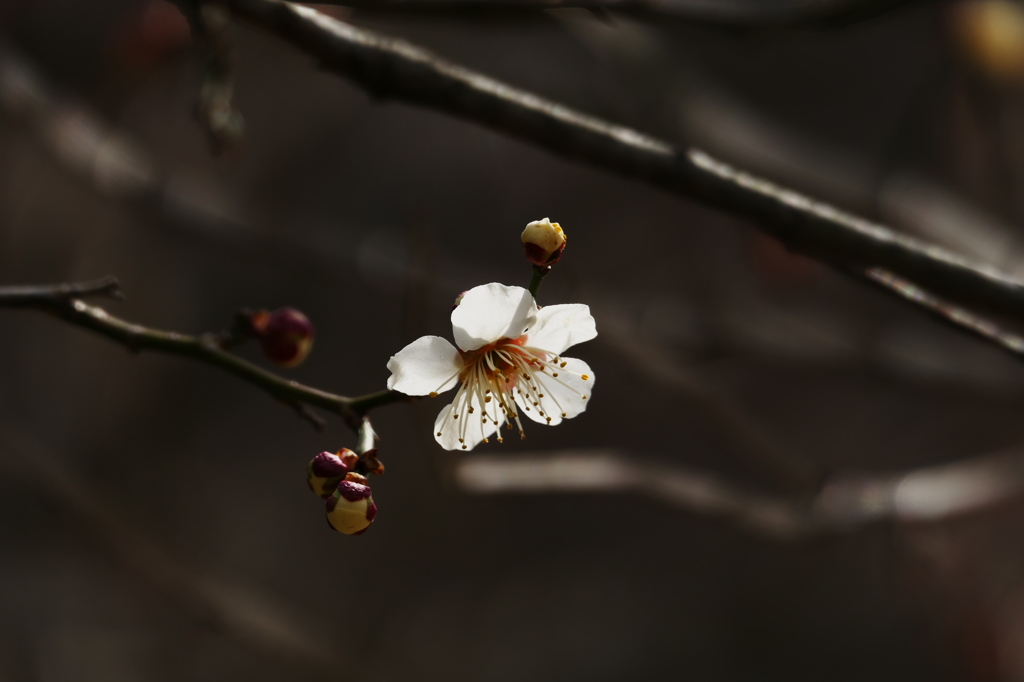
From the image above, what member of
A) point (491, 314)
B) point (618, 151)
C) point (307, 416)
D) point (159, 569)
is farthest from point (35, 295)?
point (159, 569)

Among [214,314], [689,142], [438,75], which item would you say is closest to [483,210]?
[214,314]

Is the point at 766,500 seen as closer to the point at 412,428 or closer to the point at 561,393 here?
the point at 561,393

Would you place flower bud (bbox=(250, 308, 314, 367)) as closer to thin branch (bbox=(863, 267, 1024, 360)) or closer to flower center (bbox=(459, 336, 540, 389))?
flower center (bbox=(459, 336, 540, 389))

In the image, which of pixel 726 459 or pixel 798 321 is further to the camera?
pixel 726 459

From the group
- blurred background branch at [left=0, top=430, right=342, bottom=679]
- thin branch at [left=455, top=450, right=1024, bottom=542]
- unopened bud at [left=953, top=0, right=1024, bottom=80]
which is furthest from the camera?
unopened bud at [left=953, top=0, right=1024, bottom=80]

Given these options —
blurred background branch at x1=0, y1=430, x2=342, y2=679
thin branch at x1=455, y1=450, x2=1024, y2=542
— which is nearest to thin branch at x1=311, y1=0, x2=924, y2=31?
thin branch at x1=455, y1=450, x2=1024, y2=542

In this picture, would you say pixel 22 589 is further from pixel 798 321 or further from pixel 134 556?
pixel 798 321

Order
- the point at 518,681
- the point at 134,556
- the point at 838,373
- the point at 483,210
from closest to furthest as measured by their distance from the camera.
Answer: the point at 134,556
the point at 838,373
the point at 518,681
the point at 483,210
